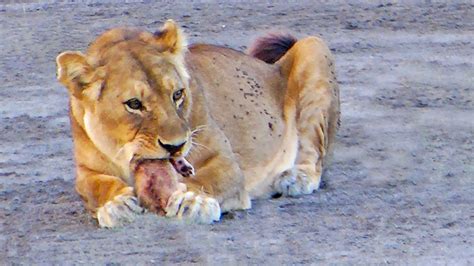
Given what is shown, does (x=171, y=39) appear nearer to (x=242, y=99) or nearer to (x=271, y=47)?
(x=242, y=99)

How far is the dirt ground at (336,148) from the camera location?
5.72 meters

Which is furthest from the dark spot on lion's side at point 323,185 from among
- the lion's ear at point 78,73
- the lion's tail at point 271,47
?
the lion's ear at point 78,73

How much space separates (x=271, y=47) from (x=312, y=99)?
572 millimetres

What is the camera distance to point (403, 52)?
9984 mm

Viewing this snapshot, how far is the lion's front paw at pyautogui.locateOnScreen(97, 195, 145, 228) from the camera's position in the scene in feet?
19.2

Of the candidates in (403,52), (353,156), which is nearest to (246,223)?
(353,156)

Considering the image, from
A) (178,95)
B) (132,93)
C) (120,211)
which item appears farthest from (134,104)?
(120,211)

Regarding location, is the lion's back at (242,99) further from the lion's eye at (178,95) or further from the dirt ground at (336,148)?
the lion's eye at (178,95)

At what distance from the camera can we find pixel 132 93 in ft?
19.3

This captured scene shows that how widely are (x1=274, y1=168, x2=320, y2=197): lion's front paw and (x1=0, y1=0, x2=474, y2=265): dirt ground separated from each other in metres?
0.10

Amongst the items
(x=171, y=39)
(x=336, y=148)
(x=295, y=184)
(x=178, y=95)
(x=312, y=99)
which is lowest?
(x=336, y=148)

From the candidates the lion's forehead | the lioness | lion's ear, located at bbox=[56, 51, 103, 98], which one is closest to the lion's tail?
the lioness

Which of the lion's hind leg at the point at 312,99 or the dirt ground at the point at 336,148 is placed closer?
the dirt ground at the point at 336,148

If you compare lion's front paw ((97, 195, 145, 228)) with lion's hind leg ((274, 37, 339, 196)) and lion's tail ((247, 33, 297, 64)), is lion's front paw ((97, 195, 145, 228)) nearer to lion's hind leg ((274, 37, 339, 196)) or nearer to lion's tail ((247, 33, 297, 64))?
lion's hind leg ((274, 37, 339, 196))
